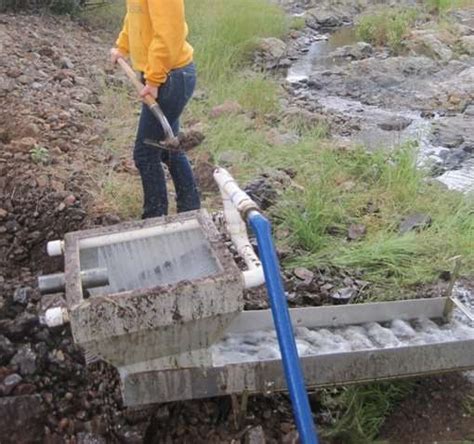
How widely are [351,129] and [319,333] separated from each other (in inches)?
163

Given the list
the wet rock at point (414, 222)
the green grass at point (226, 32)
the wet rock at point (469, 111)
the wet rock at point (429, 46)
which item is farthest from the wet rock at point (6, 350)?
the wet rock at point (429, 46)

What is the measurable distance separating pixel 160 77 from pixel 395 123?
435 cm

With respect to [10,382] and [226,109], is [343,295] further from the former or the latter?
[226,109]

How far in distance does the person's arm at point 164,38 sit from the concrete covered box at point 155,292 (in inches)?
29.4

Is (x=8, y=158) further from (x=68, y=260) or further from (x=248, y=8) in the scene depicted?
(x=248, y=8)

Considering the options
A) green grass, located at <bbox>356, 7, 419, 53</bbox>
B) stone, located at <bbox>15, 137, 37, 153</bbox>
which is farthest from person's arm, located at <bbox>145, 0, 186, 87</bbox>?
green grass, located at <bbox>356, 7, 419, 53</bbox>

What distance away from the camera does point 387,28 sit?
9992mm

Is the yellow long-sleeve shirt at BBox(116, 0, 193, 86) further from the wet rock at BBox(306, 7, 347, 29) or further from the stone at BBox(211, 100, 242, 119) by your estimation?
the wet rock at BBox(306, 7, 347, 29)

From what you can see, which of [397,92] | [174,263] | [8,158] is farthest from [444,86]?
[174,263]

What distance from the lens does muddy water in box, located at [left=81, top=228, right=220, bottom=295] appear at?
2299 millimetres

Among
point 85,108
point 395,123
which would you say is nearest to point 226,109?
point 85,108

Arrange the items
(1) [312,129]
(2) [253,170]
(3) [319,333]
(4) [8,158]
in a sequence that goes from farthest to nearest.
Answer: (1) [312,129], (2) [253,170], (4) [8,158], (3) [319,333]

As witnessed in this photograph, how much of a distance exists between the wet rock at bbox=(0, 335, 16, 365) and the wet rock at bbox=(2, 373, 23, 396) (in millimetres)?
88

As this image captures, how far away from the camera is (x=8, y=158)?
3.89m
